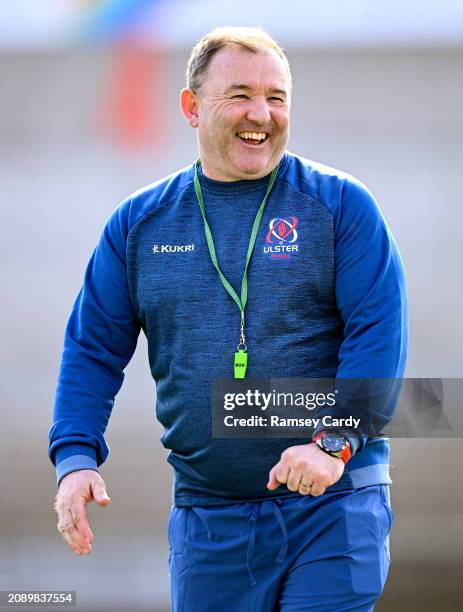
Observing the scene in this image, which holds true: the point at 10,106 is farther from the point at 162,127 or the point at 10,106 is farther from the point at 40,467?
the point at 40,467

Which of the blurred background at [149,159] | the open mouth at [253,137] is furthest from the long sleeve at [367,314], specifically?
the blurred background at [149,159]

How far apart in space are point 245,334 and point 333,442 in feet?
1.07

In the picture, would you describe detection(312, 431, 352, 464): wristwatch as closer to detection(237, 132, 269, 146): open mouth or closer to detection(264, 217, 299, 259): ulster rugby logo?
detection(264, 217, 299, 259): ulster rugby logo

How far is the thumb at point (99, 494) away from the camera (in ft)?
8.45

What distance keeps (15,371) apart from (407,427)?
3749 mm

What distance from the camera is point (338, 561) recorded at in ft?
8.23

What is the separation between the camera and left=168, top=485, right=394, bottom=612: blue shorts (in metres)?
2.50

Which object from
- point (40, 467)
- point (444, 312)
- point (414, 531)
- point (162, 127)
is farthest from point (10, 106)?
A: point (414, 531)

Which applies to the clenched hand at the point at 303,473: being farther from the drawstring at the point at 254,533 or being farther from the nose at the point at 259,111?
the nose at the point at 259,111

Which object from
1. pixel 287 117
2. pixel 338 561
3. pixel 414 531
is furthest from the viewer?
pixel 414 531

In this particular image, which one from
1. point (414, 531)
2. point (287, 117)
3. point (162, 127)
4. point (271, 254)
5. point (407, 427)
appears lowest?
point (414, 531)

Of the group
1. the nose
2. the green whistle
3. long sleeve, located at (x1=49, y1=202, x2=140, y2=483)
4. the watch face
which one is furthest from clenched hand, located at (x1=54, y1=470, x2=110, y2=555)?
the nose

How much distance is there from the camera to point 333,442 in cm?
244

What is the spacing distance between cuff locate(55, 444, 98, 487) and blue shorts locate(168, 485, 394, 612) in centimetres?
27
